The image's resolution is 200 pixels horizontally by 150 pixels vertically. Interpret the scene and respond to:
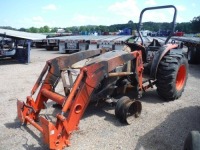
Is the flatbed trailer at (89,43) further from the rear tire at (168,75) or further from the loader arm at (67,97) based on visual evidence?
the loader arm at (67,97)

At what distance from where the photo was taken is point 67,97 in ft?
12.1

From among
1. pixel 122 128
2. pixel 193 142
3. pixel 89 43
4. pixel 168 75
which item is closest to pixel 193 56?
pixel 89 43

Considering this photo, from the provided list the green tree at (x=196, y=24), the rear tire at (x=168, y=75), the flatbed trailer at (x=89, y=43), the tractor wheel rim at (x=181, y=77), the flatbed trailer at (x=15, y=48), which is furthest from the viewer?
the green tree at (x=196, y=24)

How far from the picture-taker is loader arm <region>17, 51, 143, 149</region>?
129 inches

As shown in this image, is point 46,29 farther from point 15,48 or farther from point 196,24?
point 15,48

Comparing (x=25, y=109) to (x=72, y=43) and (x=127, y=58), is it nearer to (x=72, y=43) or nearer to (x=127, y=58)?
(x=127, y=58)

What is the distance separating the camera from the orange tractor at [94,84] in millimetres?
3426

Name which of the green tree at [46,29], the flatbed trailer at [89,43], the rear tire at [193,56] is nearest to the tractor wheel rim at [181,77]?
the rear tire at [193,56]

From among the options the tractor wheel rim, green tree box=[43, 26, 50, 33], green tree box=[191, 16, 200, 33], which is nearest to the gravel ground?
the tractor wheel rim

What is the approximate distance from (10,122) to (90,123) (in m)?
1.52

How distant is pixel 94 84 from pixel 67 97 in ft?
1.57

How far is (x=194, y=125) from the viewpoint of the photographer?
440 centimetres

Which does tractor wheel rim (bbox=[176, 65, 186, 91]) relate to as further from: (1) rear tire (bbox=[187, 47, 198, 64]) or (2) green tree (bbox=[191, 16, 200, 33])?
(2) green tree (bbox=[191, 16, 200, 33])

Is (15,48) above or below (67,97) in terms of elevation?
above
